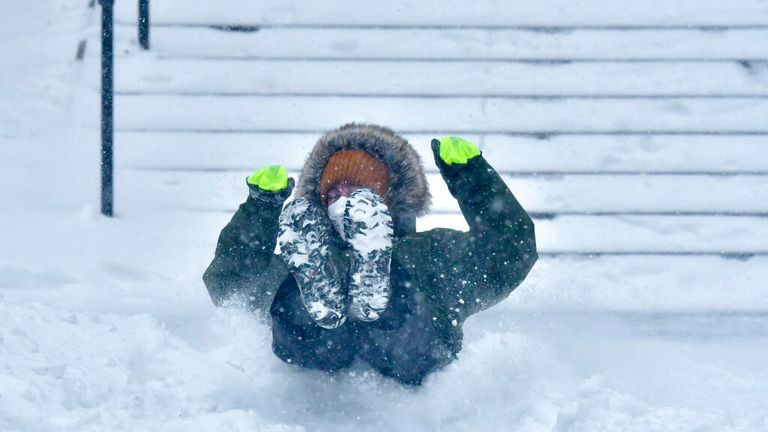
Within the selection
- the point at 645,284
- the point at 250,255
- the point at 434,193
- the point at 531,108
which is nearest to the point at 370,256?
the point at 250,255

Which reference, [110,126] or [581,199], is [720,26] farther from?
[110,126]

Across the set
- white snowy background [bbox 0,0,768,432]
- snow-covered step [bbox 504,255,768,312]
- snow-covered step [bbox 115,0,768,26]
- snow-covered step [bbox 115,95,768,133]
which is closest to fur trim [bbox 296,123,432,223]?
white snowy background [bbox 0,0,768,432]

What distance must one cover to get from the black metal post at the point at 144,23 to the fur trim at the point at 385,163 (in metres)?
2.36

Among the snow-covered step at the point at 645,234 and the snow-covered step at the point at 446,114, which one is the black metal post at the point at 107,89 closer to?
the snow-covered step at the point at 446,114

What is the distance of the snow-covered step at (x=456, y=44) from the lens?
5215mm

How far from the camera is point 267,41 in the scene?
17.3ft

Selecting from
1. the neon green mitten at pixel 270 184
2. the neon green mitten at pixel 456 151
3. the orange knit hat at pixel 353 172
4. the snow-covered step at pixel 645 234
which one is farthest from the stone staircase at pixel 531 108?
the neon green mitten at pixel 270 184

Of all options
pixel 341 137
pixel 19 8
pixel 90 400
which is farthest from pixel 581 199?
pixel 19 8

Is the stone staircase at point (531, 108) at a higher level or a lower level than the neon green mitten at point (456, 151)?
lower

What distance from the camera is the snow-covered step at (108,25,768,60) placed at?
205 inches

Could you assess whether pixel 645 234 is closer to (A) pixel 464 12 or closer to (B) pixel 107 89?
(A) pixel 464 12

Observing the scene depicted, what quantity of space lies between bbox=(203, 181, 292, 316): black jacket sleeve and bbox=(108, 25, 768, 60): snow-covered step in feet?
7.30

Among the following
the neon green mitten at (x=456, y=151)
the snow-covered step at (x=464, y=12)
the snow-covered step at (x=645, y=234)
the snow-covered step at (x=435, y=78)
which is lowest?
the snow-covered step at (x=645, y=234)

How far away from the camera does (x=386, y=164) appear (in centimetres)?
314
